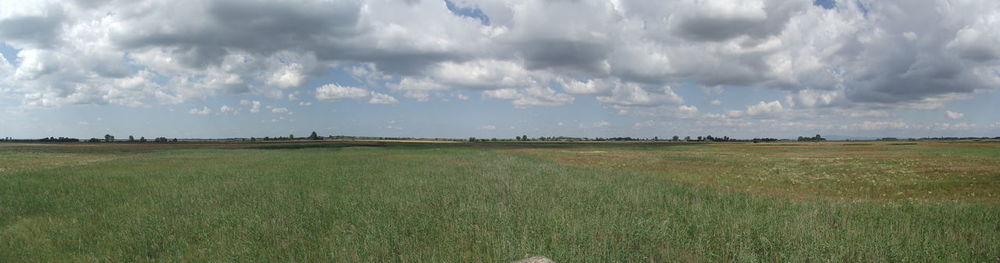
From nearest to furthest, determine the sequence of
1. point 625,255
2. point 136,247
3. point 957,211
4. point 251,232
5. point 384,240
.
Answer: point 625,255
point 384,240
point 136,247
point 251,232
point 957,211

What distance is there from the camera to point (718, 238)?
8367 millimetres

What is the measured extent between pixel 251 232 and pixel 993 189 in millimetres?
26887

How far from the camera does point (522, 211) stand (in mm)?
10609

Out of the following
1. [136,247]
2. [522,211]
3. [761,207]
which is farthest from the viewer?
[761,207]

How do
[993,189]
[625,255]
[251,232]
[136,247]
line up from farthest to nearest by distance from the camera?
[993,189]
[251,232]
[136,247]
[625,255]

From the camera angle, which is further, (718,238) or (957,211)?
(957,211)

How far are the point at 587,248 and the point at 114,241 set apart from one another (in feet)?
30.7

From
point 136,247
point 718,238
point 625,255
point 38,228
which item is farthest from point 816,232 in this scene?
point 38,228

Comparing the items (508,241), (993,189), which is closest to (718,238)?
(508,241)

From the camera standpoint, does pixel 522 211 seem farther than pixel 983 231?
Yes

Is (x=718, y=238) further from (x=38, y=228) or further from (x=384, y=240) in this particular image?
(x=38, y=228)

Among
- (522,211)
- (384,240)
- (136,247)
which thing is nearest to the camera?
(384,240)

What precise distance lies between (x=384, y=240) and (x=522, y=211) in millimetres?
3484

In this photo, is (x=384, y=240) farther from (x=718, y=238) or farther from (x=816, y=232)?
(x=816, y=232)
